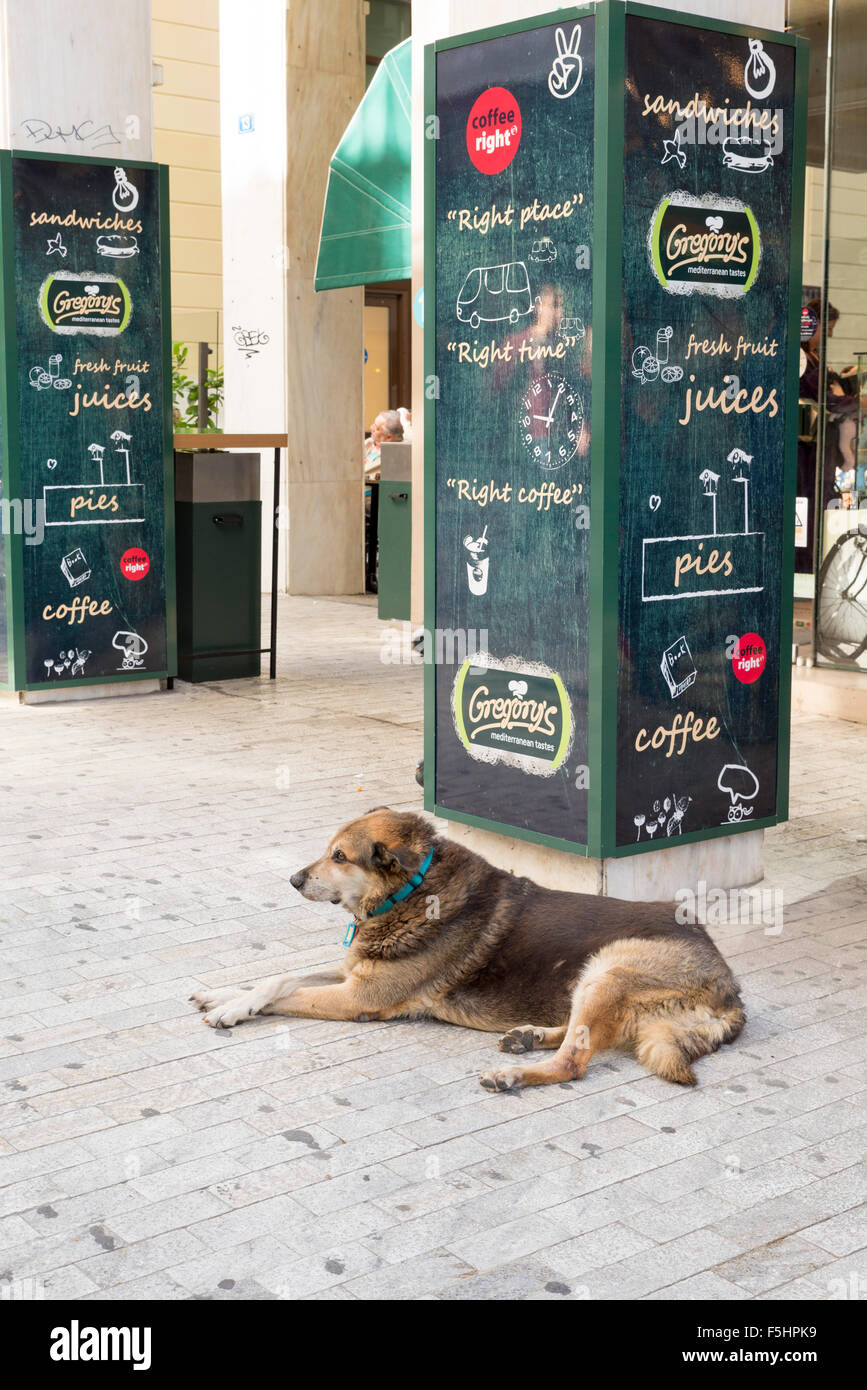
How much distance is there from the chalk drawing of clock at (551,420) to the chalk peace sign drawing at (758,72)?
1.28m

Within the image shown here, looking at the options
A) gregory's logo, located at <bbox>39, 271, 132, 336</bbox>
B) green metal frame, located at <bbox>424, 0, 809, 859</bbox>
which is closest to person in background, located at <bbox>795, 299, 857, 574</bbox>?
green metal frame, located at <bbox>424, 0, 809, 859</bbox>

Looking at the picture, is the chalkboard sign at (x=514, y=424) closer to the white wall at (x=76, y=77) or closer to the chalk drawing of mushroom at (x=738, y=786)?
the chalk drawing of mushroom at (x=738, y=786)

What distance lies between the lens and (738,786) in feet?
19.5

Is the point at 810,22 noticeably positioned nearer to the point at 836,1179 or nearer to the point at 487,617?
the point at 487,617

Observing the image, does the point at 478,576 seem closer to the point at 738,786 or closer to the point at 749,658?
the point at 749,658

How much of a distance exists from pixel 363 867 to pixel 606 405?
6.01 feet

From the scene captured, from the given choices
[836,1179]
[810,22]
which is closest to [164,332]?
[810,22]

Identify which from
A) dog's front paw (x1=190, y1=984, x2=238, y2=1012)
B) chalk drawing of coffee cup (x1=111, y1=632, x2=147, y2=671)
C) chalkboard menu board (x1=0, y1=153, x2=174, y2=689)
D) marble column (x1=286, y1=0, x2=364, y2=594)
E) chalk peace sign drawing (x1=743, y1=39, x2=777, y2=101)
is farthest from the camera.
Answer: marble column (x1=286, y1=0, x2=364, y2=594)

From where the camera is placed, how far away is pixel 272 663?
10961 millimetres

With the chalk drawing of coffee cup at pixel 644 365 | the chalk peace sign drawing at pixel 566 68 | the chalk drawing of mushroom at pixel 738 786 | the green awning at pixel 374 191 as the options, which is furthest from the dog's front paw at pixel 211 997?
the green awning at pixel 374 191

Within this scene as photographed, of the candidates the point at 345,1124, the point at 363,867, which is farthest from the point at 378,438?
the point at 345,1124

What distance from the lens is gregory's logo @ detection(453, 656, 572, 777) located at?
5633 millimetres

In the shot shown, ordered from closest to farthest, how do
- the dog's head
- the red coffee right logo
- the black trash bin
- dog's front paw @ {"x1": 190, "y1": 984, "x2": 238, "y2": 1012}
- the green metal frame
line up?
the dog's head < dog's front paw @ {"x1": 190, "y1": 984, "x2": 238, "y2": 1012} < the green metal frame < the red coffee right logo < the black trash bin

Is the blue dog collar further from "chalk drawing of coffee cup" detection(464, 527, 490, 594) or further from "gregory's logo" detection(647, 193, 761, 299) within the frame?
"gregory's logo" detection(647, 193, 761, 299)
